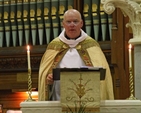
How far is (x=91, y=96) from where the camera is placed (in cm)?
424

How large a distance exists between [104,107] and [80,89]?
23 cm

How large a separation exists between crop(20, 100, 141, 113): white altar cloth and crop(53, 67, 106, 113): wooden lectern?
86mm

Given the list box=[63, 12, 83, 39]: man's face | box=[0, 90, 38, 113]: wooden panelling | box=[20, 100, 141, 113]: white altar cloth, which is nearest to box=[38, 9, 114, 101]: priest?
box=[63, 12, 83, 39]: man's face

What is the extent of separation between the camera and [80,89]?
13.9 feet

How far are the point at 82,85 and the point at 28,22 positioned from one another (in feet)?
10.1

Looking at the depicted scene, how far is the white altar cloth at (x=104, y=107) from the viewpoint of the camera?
4305 millimetres

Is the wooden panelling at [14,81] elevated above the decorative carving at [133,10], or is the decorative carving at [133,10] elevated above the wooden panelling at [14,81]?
the decorative carving at [133,10]

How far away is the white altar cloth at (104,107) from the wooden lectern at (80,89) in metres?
0.09

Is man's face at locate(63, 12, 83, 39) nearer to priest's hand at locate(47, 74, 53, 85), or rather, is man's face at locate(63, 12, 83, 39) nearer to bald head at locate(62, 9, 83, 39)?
bald head at locate(62, 9, 83, 39)

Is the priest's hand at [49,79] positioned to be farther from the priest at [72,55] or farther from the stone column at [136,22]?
the stone column at [136,22]

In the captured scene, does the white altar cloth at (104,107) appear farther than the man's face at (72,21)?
No

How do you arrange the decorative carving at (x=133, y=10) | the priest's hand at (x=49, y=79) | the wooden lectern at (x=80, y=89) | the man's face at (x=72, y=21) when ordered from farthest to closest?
the decorative carving at (x=133, y=10) < the man's face at (x=72, y=21) < the priest's hand at (x=49, y=79) < the wooden lectern at (x=80, y=89)

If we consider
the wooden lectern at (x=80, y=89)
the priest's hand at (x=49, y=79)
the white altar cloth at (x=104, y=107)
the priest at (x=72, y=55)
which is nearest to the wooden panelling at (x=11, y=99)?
the priest at (x=72, y=55)

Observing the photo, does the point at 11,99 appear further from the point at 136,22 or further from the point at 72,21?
the point at 72,21
